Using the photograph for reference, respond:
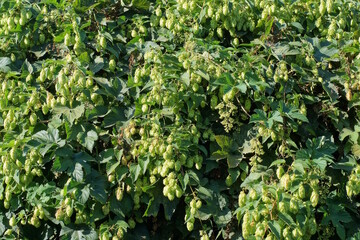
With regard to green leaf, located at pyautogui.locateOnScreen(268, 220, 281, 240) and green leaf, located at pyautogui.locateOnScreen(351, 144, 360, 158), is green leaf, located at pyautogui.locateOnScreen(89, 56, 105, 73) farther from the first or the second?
green leaf, located at pyautogui.locateOnScreen(351, 144, 360, 158)

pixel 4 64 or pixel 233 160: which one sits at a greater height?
pixel 4 64

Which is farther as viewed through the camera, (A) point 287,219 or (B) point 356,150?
(B) point 356,150

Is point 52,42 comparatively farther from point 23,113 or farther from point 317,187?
point 317,187

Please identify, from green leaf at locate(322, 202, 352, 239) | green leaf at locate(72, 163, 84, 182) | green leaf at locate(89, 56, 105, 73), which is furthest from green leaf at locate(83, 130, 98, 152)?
green leaf at locate(322, 202, 352, 239)

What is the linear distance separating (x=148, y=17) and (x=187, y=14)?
0.87ft

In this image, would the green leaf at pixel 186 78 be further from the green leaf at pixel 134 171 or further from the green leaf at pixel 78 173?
the green leaf at pixel 78 173

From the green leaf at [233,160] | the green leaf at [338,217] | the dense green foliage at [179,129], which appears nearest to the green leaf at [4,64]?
the dense green foliage at [179,129]

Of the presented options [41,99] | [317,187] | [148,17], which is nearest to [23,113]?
[41,99]

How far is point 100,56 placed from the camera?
402 cm

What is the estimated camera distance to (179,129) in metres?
3.56

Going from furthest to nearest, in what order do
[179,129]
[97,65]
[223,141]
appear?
[97,65] → [223,141] → [179,129]

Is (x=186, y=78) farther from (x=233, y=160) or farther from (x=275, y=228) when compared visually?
(x=275, y=228)

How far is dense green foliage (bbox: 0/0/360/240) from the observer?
3.46m

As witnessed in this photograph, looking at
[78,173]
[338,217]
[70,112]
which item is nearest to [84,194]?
[78,173]
